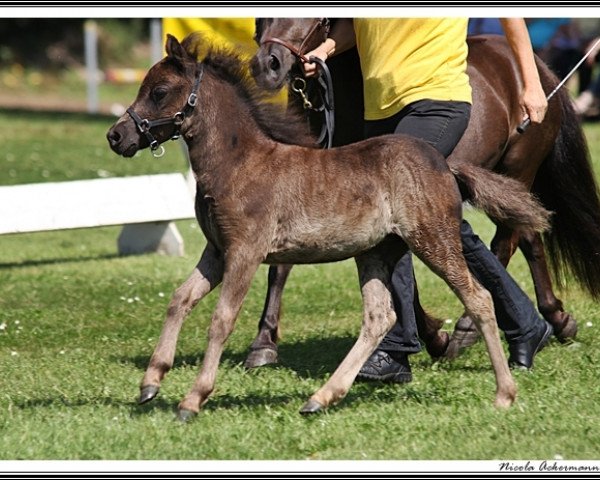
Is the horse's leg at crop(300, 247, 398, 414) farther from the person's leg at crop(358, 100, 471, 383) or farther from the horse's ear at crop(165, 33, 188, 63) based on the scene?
the horse's ear at crop(165, 33, 188, 63)

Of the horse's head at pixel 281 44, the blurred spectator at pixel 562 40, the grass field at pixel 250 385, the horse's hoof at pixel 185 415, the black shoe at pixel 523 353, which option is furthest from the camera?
the blurred spectator at pixel 562 40

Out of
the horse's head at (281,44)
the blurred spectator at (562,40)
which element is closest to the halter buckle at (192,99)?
the horse's head at (281,44)

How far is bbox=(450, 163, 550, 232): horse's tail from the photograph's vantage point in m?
5.62

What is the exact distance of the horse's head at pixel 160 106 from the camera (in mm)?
5348

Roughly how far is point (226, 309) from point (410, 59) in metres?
1.63

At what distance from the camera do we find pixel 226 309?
210 inches

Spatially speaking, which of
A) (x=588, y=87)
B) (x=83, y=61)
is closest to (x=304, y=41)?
(x=588, y=87)

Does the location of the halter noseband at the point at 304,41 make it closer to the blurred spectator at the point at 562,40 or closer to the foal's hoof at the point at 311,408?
the foal's hoof at the point at 311,408

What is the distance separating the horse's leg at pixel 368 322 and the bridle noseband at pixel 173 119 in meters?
1.14

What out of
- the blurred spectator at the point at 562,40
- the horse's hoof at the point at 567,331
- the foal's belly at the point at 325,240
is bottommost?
the blurred spectator at the point at 562,40

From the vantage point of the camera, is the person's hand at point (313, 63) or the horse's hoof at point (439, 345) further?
the horse's hoof at point (439, 345)

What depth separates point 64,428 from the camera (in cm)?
518

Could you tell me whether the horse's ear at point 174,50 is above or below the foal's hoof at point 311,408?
above

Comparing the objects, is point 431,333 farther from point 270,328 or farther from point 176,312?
→ point 176,312
